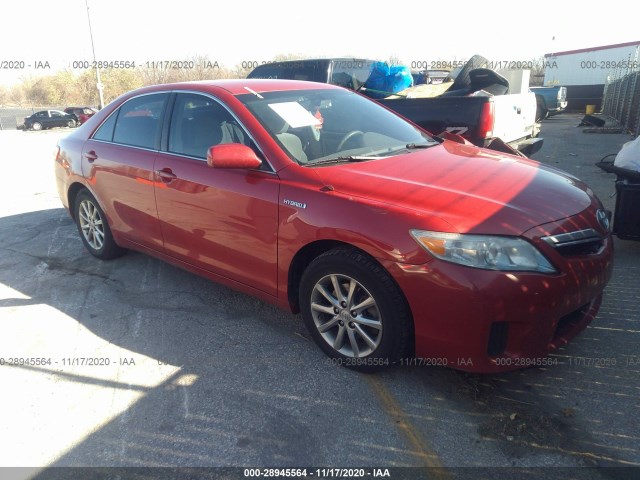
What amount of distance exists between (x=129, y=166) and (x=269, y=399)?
245 centimetres

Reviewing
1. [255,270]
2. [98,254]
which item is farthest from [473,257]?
[98,254]

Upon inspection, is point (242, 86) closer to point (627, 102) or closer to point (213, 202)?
point (213, 202)

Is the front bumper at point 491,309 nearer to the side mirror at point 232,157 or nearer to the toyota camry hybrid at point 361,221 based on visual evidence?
Result: the toyota camry hybrid at point 361,221

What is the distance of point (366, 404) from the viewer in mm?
2746

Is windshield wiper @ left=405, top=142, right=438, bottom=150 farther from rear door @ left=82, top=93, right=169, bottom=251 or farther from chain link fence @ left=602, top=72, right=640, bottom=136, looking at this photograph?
chain link fence @ left=602, top=72, right=640, bottom=136

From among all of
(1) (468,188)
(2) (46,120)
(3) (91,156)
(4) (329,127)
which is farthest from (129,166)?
(2) (46,120)

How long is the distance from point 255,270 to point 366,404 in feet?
3.82

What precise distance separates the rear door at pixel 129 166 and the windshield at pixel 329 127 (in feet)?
3.38

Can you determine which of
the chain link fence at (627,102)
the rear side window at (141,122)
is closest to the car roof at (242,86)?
the rear side window at (141,122)

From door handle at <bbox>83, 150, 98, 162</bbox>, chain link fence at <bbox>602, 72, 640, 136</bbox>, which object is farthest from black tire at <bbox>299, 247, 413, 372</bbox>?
chain link fence at <bbox>602, 72, 640, 136</bbox>

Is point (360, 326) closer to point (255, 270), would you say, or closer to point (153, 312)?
point (255, 270)

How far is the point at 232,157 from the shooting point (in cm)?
311

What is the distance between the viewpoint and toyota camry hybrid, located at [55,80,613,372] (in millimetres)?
2482

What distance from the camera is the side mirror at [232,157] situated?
122 inches
